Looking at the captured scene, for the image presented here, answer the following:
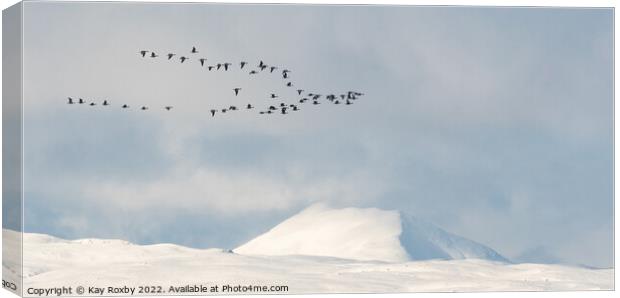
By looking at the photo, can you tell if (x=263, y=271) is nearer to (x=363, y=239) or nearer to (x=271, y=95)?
(x=363, y=239)

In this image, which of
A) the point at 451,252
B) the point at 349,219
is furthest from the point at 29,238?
the point at 451,252

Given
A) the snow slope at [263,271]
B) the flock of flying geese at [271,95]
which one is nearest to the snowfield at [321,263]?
the snow slope at [263,271]

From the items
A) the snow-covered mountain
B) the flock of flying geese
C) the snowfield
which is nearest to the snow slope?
the snowfield

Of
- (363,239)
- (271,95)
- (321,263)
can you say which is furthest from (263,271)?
(271,95)

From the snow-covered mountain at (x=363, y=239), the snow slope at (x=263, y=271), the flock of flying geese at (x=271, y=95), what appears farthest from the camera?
the snow-covered mountain at (x=363, y=239)

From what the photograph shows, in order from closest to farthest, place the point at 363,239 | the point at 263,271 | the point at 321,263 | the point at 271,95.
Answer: the point at 263,271, the point at 271,95, the point at 321,263, the point at 363,239

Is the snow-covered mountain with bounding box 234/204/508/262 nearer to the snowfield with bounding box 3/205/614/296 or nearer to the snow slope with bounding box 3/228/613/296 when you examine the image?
the snowfield with bounding box 3/205/614/296

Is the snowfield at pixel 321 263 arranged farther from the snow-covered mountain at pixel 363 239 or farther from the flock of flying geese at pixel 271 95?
the flock of flying geese at pixel 271 95

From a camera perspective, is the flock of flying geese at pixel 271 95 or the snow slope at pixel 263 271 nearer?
the snow slope at pixel 263 271
